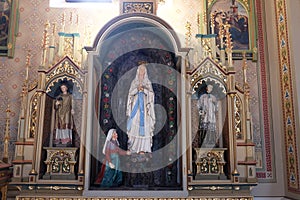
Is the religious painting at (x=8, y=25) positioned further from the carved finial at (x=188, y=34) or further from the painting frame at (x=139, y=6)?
the carved finial at (x=188, y=34)

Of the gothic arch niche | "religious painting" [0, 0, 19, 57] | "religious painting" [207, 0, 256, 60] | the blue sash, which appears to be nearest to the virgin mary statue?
the blue sash

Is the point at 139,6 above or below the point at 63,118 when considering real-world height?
above

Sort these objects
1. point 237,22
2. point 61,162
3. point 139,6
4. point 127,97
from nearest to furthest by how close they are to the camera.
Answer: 1. point 61,162
2. point 127,97
3. point 139,6
4. point 237,22

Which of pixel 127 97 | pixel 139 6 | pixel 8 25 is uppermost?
pixel 139 6

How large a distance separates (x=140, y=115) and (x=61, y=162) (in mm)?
1789

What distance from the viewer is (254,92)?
780 cm

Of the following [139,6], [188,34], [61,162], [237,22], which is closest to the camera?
[61,162]

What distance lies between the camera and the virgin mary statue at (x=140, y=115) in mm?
6895

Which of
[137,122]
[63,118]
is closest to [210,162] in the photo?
[137,122]

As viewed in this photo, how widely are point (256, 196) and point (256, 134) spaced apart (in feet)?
4.31

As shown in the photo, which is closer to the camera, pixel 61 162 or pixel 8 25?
pixel 61 162

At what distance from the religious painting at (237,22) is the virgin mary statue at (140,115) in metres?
2.16

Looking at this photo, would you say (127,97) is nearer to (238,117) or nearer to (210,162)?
(210,162)

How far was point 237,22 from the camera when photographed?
8203mm
